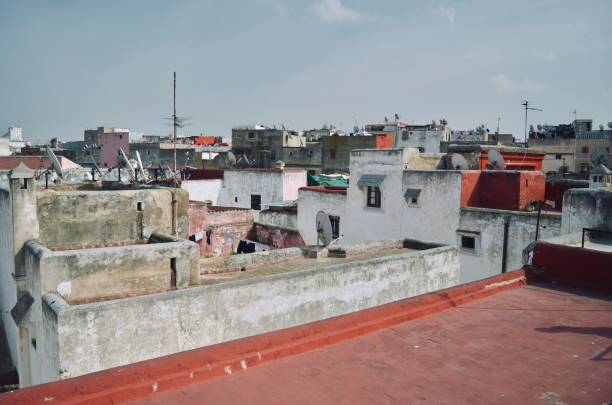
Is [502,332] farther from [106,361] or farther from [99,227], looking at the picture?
[99,227]

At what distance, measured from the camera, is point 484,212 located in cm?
1916

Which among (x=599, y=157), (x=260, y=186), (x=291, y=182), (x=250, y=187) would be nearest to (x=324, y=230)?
(x=599, y=157)

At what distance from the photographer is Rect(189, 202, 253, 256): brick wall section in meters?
20.8

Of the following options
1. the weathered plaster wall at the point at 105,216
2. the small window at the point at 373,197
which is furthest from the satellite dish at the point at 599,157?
the weathered plaster wall at the point at 105,216

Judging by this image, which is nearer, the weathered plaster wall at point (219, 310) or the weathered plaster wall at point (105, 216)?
the weathered plaster wall at point (219, 310)

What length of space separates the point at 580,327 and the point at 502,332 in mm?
1070

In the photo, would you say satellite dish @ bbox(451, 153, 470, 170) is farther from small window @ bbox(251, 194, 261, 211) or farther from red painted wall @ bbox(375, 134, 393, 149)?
red painted wall @ bbox(375, 134, 393, 149)

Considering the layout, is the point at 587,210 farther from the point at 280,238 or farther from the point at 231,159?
the point at 231,159

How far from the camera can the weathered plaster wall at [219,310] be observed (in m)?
8.28

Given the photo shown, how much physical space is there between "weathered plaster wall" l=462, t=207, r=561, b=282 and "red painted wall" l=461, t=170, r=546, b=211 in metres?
1.12

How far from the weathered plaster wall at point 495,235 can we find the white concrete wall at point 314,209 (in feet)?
22.7

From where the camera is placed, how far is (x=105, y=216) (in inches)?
478

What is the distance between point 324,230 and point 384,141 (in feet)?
97.5

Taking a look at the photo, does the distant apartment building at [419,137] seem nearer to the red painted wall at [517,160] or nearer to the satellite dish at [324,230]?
the red painted wall at [517,160]
